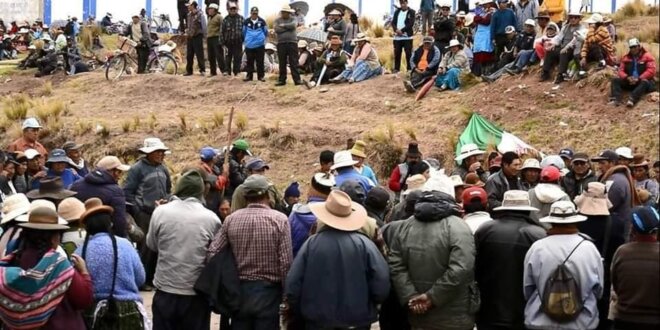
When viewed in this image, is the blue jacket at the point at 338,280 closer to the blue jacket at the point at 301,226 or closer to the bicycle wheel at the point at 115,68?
the blue jacket at the point at 301,226

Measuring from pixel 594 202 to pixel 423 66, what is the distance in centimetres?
1381

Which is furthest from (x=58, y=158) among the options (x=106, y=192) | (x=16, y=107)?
(x=16, y=107)

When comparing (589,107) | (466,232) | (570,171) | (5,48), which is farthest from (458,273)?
(5,48)

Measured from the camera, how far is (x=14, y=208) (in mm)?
8961

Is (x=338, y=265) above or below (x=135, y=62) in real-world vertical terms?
below

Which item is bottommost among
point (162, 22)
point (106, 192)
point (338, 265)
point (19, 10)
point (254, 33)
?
point (338, 265)

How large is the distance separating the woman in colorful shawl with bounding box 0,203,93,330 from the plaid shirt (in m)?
1.34

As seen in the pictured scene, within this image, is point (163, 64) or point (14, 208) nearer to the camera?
point (14, 208)

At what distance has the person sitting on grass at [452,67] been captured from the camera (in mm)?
23000

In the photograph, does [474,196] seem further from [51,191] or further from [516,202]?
[51,191]

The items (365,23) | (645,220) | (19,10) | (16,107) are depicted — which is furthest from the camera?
(19,10)

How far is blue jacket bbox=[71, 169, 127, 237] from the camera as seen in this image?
11.5 metres

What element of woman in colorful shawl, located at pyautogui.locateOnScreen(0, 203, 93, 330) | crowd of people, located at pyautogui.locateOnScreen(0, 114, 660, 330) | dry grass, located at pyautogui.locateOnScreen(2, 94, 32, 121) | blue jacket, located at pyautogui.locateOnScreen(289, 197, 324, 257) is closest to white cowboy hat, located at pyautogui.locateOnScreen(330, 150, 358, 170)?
crowd of people, located at pyautogui.locateOnScreen(0, 114, 660, 330)

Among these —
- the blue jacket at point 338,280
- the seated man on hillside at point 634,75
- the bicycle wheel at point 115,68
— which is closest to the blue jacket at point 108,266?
the blue jacket at point 338,280
